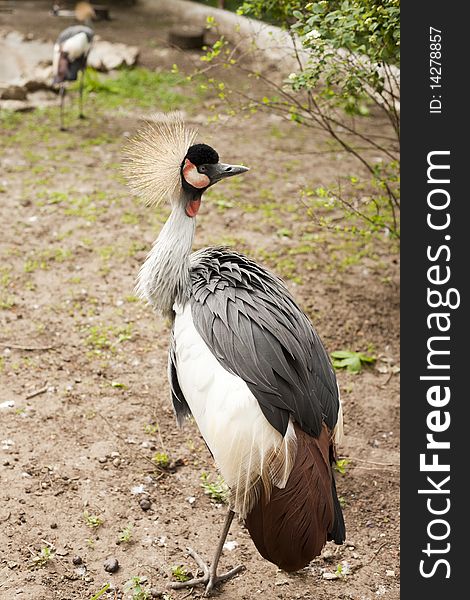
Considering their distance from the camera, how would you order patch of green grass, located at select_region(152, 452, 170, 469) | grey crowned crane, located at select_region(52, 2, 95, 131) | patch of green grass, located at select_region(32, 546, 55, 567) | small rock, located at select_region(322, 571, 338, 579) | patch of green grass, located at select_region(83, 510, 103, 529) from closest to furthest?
patch of green grass, located at select_region(32, 546, 55, 567)
small rock, located at select_region(322, 571, 338, 579)
patch of green grass, located at select_region(83, 510, 103, 529)
patch of green grass, located at select_region(152, 452, 170, 469)
grey crowned crane, located at select_region(52, 2, 95, 131)

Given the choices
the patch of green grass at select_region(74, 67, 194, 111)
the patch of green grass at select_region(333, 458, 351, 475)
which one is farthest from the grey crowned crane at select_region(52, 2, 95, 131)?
the patch of green grass at select_region(333, 458, 351, 475)

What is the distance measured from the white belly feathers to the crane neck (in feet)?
1.17

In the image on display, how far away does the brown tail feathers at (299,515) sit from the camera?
228cm

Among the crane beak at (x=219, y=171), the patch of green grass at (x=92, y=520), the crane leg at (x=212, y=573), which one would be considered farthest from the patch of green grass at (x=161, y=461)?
the crane beak at (x=219, y=171)

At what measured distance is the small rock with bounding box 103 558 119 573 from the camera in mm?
2648

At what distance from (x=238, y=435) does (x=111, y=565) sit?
2.73 feet

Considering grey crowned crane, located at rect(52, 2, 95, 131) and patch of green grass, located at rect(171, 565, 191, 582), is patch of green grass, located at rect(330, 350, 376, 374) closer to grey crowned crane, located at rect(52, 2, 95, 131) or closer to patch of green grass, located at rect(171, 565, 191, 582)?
patch of green grass, located at rect(171, 565, 191, 582)

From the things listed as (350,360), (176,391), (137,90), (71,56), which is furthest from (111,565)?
(137,90)

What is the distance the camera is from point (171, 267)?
2.68 m

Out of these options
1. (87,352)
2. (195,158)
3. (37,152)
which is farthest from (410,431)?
(37,152)

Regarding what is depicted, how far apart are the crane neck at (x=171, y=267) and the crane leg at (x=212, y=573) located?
0.84 metres

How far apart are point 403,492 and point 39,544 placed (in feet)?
4.59

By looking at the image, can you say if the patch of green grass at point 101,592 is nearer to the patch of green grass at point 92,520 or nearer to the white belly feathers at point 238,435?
the patch of green grass at point 92,520

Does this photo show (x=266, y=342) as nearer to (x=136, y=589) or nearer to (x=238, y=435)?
(x=238, y=435)
